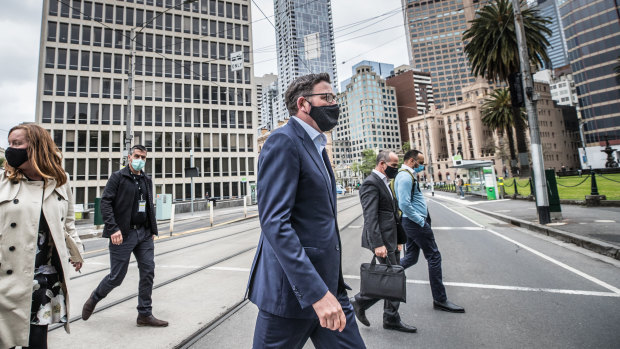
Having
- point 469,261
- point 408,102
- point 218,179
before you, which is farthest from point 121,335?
point 408,102

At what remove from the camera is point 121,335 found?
3.25 m

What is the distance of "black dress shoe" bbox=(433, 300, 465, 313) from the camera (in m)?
3.65

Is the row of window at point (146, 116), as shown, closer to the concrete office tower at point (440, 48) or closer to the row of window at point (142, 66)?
the row of window at point (142, 66)

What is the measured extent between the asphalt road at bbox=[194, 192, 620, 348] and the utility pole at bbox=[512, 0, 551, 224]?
3516 millimetres

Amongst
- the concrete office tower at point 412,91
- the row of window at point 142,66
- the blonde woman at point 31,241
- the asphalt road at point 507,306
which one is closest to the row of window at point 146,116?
the row of window at point 142,66

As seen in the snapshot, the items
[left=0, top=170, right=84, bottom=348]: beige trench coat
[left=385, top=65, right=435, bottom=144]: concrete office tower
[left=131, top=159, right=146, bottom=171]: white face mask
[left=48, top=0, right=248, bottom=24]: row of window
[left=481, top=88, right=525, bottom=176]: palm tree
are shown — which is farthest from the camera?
[left=385, top=65, right=435, bottom=144]: concrete office tower

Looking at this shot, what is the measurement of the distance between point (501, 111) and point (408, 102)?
318 ft

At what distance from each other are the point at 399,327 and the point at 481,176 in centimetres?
2601

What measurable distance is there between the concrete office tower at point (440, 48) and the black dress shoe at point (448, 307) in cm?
14951

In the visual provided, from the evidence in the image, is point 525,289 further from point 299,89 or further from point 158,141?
point 158,141

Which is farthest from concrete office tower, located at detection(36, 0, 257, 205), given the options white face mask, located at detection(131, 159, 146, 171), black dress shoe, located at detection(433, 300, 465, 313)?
black dress shoe, located at detection(433, 300, 465, 313)

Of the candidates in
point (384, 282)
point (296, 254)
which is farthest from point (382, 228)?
point (296, 254)

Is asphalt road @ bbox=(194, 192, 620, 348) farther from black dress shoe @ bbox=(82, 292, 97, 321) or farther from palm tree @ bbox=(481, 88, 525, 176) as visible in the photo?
palm tree @ bbox=(481, 88, 525, 176)

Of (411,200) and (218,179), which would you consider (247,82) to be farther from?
(411,200)
